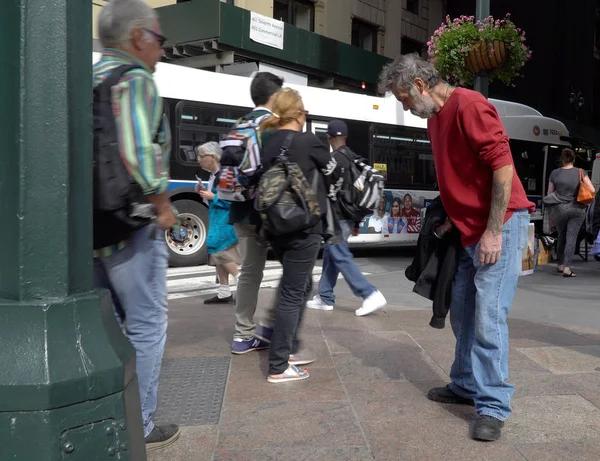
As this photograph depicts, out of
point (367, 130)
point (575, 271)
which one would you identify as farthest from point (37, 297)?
point (367, 130)

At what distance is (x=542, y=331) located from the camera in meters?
5.84

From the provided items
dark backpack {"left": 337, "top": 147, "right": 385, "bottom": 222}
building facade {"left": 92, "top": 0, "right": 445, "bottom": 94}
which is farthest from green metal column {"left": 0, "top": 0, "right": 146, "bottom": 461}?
building facade {"left": 92, "top": 0, "right": 445, "bottom": 94}

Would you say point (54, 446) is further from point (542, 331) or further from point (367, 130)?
point (367, 130)

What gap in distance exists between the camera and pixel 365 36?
26.1 m

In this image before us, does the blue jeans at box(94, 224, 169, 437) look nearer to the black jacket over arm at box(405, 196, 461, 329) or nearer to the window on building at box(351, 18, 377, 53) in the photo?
the black jacket over arm at box(405, 196, 461, 329)

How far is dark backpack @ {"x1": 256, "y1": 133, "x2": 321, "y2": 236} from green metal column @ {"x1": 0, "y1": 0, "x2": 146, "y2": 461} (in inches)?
84.2

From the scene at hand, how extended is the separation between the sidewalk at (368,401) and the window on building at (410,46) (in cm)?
2363

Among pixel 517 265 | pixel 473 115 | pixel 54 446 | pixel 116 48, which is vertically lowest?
pixel 54 446

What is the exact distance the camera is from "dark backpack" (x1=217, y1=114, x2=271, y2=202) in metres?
4.43

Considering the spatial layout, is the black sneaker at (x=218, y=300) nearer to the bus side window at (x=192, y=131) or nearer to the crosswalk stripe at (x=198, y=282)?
the crosswalk stripe at (x=198, y=282)

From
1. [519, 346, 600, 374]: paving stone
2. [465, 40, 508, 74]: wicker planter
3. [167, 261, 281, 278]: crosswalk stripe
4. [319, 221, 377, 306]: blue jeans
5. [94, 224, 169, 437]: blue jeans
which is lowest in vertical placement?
[167, 261, 281, 278]: crosswalk stripe

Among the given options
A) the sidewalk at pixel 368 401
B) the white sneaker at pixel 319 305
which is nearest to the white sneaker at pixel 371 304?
the white sneaker at pixel 319 305

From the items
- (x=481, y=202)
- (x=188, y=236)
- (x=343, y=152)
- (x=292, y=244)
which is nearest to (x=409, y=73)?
(x=481, y=202)

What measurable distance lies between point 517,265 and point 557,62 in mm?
31057
